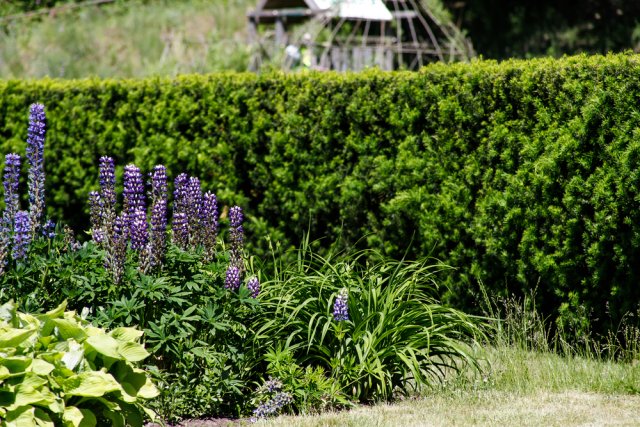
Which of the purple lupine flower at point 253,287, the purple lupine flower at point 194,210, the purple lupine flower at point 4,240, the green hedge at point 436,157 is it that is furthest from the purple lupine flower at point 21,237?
the green hedge at point 436,157

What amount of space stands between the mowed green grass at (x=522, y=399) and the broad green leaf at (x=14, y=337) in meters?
1.51

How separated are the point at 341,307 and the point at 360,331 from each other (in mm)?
319

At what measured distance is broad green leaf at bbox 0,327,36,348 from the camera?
4105mm

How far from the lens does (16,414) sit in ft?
13.1

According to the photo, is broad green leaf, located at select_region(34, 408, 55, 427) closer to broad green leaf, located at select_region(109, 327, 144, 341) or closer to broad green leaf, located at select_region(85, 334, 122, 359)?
broad green leaf, located at select_region(85, 334, 122, 359)

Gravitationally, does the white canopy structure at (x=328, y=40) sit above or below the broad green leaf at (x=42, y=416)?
above

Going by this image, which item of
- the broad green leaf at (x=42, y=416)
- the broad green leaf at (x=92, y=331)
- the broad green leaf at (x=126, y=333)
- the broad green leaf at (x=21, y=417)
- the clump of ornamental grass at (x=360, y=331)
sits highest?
the broad green leaf at (x=92, y=331)

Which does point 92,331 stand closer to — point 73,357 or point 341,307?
point 73,357

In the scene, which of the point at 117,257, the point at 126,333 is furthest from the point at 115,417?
the point at 117,257

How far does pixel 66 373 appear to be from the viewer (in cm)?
423

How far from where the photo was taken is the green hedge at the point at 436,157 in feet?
20.6

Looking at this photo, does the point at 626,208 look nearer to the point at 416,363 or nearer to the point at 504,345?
the point at 504,345

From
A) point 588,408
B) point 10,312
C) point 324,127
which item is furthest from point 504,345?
point 10,312

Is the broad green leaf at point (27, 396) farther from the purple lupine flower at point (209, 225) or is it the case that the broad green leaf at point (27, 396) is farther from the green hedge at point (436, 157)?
the green hedge at point (436, 157)
